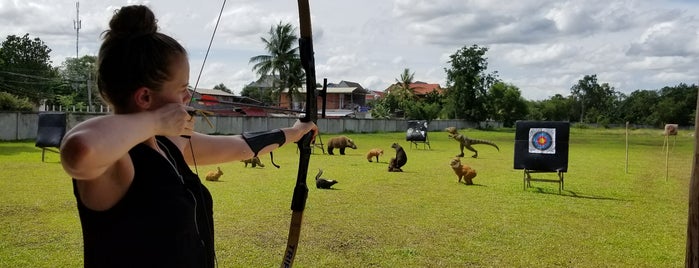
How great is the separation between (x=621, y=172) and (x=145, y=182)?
1422 cm

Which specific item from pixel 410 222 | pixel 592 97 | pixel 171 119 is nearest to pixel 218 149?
pixel 171 119

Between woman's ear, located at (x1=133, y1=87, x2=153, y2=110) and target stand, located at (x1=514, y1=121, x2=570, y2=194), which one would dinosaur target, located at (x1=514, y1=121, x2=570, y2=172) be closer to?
target stand, located at (x1=514, y1=121, x2=570, y2=194)

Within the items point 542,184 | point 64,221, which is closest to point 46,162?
point 64,221

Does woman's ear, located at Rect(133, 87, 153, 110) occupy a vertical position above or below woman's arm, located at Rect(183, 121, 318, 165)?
above

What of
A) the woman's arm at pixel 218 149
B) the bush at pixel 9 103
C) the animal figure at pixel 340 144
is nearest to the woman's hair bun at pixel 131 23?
the woman's arm at pixel 218 149

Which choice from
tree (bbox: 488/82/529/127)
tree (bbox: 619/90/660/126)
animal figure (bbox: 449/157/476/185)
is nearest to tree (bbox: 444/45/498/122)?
tree (bbox: 488/82/529/127)

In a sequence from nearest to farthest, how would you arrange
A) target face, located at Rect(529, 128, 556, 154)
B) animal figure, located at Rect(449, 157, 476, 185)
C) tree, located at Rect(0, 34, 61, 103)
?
target face, located at Rect(529, 128, 556, 154)
animal figure, located at Rect(449, 157, 476, 185)
tree, located at Rect(0, 34, 61, 103)

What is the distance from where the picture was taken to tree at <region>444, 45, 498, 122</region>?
194 ft

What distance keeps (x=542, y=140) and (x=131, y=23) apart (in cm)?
971

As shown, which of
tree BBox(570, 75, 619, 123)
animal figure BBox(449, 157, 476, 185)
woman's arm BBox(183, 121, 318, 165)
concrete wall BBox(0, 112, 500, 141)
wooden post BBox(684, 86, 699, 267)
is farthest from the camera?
tree BBox(570, 75, 619, 123)

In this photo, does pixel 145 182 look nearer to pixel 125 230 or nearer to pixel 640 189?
pixel 125 230

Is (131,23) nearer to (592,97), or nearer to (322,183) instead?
(322,183)

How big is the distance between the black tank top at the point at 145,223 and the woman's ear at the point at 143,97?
9 cm

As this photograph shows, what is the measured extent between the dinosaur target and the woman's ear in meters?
9.32
